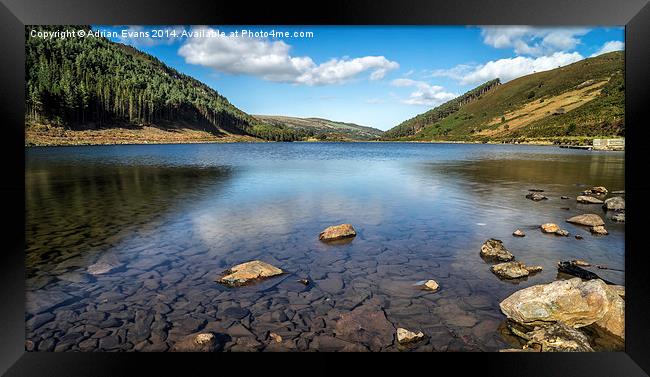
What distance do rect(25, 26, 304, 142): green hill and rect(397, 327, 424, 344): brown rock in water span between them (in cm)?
5724

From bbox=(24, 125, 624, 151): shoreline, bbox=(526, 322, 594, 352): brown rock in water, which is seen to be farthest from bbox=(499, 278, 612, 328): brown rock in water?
bbox=(24, 125, 624, 151): shoreline

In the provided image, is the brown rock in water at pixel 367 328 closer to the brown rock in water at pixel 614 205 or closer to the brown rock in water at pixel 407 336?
the brown rock in water at pixel 407 336

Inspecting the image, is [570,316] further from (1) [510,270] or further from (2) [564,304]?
(1) [510,270]

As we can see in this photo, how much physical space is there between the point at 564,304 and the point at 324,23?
556 centimetres

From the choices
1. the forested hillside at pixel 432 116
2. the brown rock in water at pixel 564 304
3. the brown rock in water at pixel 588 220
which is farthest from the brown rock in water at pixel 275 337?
the forested hillside at pixel 432 116

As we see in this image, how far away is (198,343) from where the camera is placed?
5.53m

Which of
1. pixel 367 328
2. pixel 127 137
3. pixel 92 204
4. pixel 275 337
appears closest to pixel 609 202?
pixel 367 328

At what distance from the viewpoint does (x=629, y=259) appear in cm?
421

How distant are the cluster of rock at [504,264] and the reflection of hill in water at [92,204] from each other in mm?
10370

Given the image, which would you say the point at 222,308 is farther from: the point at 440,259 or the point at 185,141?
the point at 185,141

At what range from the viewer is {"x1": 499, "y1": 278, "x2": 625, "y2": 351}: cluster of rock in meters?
5.46

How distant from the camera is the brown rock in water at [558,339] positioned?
16.8 feet

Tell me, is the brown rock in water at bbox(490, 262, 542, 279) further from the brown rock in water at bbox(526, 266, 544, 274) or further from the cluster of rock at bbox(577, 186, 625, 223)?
the cluster of rock at bbox(577, 186, 625, 223)

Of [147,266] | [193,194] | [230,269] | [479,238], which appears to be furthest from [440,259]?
[193,194]
